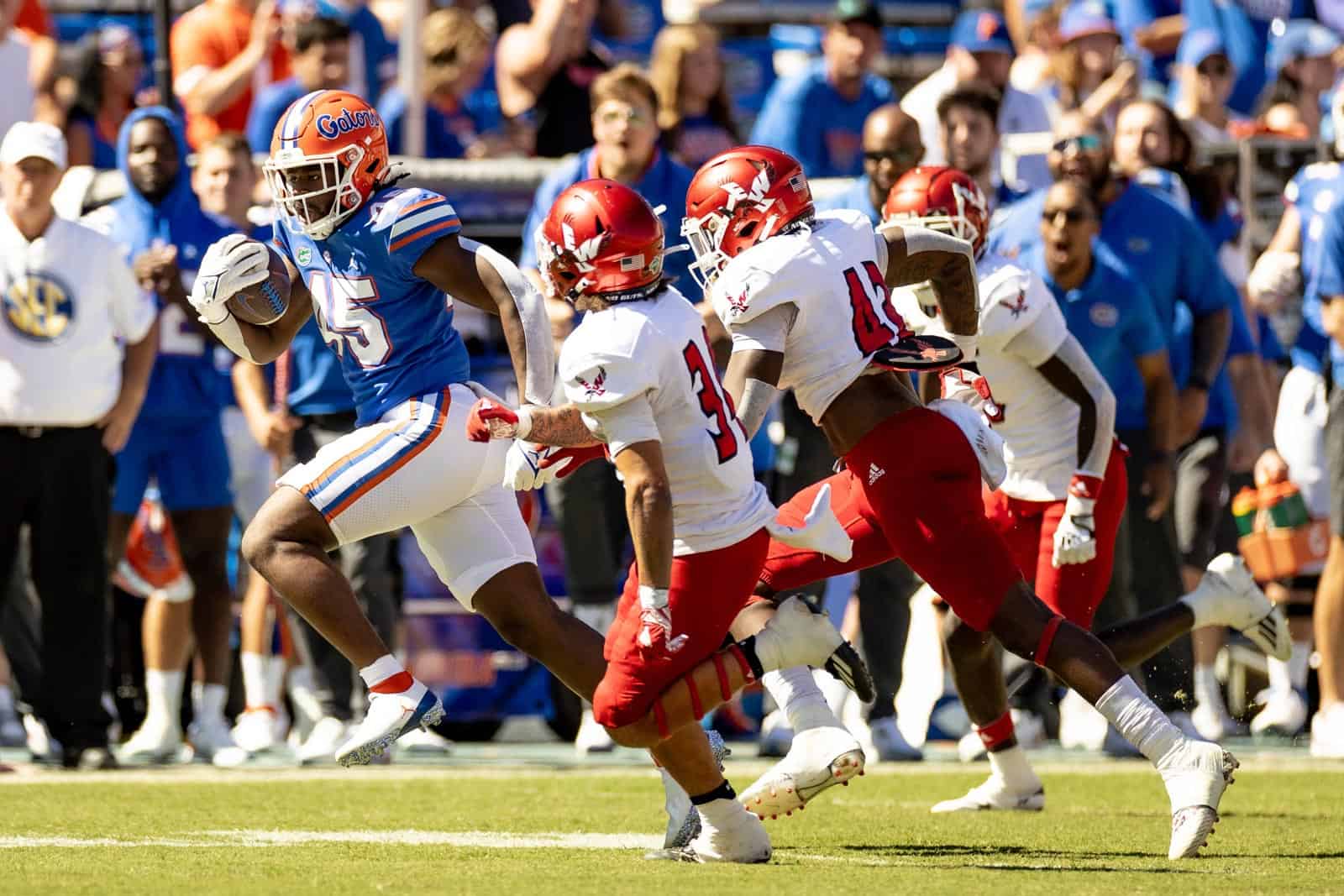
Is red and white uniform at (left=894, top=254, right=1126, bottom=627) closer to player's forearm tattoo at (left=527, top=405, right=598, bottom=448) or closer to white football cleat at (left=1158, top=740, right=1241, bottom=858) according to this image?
white football cleat at (left=1158, top=740, right=1241, bottom=858)

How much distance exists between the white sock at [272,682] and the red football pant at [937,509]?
3.62m

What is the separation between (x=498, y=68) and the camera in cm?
1132

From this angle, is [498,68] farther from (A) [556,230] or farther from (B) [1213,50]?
(A) [556,230]

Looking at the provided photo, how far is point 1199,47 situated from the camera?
11.6 meters

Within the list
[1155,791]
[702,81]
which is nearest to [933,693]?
[1155,791]

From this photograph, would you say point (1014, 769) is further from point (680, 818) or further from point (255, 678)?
point (255, 678)

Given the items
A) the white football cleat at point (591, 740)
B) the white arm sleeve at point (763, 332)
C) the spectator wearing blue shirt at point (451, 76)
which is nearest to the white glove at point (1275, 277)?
the white football cleat at point (591, 740)

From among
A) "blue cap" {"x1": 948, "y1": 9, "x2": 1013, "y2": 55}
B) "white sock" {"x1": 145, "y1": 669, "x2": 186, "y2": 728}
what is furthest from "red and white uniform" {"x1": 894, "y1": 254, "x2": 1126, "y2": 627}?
"blue cap" {"x1": 948, "y1": 9, "x2": 1013, "y2": 55}

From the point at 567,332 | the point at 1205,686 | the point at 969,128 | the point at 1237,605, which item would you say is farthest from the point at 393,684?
the point at 1205,686

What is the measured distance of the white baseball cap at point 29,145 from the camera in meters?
8.47

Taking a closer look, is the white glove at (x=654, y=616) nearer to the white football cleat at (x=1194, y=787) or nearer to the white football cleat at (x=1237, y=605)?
the white football cleat at (x=1194, y=787)

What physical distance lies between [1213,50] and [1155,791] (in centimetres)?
501

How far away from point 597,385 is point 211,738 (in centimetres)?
401

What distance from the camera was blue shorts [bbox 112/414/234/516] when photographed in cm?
895
